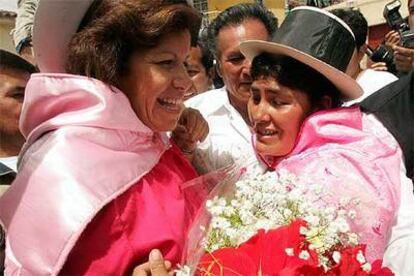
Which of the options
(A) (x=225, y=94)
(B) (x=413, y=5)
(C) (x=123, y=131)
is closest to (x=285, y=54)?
(C) (x=123, y=131)

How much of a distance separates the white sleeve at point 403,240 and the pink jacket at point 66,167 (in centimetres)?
67

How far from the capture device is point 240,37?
2.79 meters

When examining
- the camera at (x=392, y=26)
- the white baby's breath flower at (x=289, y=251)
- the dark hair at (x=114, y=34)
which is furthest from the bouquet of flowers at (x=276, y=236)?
the camera at (x=392, y=26)

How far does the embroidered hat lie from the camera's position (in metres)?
1.85

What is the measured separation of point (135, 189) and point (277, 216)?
0.47m

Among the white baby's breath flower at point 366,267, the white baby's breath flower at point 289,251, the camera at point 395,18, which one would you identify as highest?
the white baby's breath flower at point 289,251

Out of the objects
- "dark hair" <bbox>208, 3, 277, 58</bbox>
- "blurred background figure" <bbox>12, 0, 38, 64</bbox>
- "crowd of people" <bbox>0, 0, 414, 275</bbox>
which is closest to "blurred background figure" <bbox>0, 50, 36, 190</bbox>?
"blurred background figure" <bbox>12, 0, 38, 64</bbox>

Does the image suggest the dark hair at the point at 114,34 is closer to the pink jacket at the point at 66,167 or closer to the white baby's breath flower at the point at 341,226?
the pink jacket at the point at 66,167

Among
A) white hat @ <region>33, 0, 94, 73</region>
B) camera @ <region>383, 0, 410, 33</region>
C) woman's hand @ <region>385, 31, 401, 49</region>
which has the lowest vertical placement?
woman's hand @ <region>385, 31, 401, 49</region>

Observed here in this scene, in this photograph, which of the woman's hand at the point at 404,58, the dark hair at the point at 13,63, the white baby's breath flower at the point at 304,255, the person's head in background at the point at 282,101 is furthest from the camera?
the woman's hand at the point at 404,58

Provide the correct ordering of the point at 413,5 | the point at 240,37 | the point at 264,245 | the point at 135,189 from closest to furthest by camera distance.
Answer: the point at 264,245
the point at 135,189
the point at 240,37
the point at 413,5

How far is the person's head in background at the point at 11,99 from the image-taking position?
282 centimetres

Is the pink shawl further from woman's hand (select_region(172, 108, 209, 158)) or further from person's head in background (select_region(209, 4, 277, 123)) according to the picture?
person's head in background (select_region(209, 4, 277, 123))

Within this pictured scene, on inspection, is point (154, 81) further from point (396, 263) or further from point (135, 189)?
point (396, 263)
